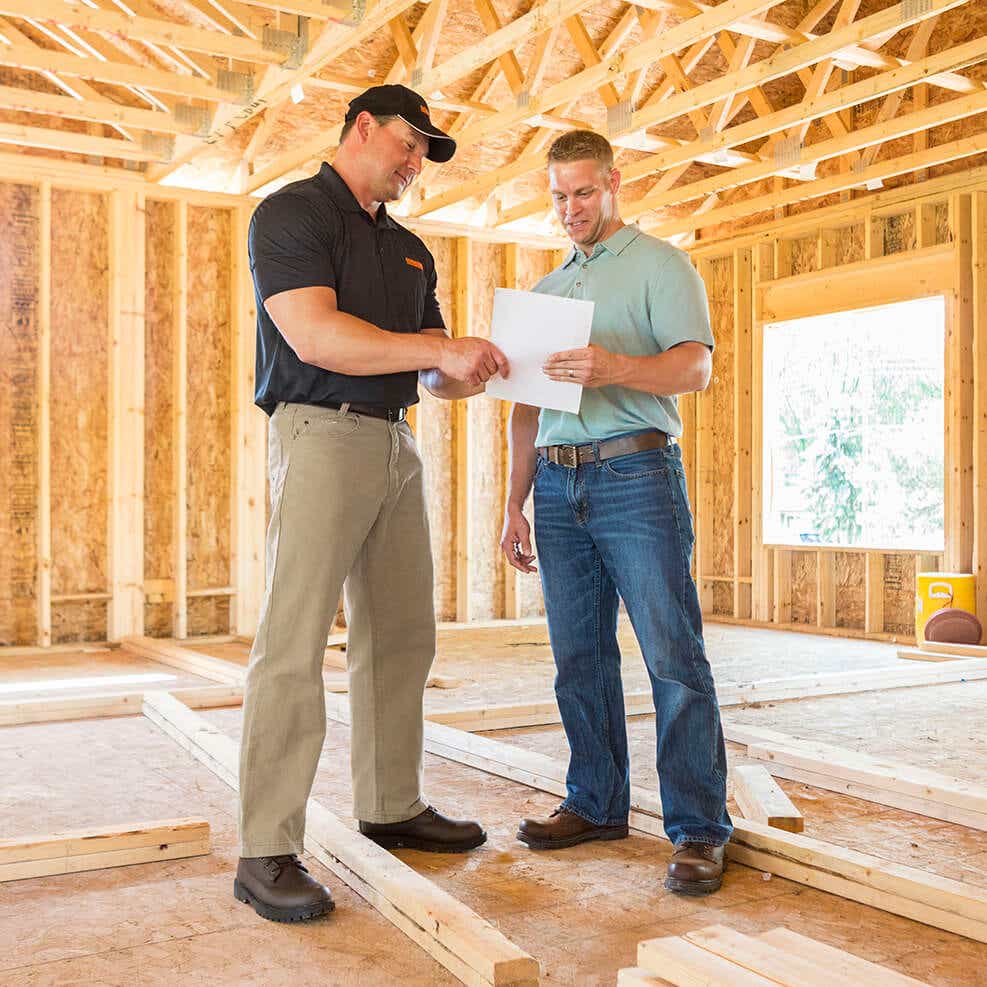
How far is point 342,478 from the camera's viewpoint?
237 centimetres

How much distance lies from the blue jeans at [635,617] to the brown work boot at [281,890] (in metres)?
0.81

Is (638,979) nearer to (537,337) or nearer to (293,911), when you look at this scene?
(293,911)

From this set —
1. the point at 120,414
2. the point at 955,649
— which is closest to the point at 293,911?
the point at 955,649

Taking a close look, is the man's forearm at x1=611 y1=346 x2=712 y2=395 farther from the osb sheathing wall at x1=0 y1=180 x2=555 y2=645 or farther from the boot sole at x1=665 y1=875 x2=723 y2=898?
the osb sheathing wall at x1=0 y1=180 x2=555 y2=645

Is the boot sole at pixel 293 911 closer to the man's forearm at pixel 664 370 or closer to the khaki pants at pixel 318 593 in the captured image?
the khaki pants at pixel 318 593

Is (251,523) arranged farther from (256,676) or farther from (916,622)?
(256,676)

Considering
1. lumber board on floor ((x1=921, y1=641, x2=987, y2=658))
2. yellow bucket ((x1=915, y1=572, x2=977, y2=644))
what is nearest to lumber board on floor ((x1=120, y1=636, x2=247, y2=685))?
lumber board on floor ((x1=921, y1=641, x2=987, y2=658))

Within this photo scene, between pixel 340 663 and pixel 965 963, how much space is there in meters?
4.55

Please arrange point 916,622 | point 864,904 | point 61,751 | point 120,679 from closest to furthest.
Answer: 1. point 864,904
2. point 61,751
3. point 120,679
4. point 916,622

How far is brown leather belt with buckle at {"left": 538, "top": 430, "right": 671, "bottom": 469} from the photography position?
2.52 m

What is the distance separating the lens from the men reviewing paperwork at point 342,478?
7.46ft

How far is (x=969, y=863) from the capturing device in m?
2.61

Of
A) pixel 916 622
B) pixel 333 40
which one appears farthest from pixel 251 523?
pixel 916 622

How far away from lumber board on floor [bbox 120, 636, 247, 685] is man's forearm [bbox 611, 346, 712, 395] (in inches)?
122
